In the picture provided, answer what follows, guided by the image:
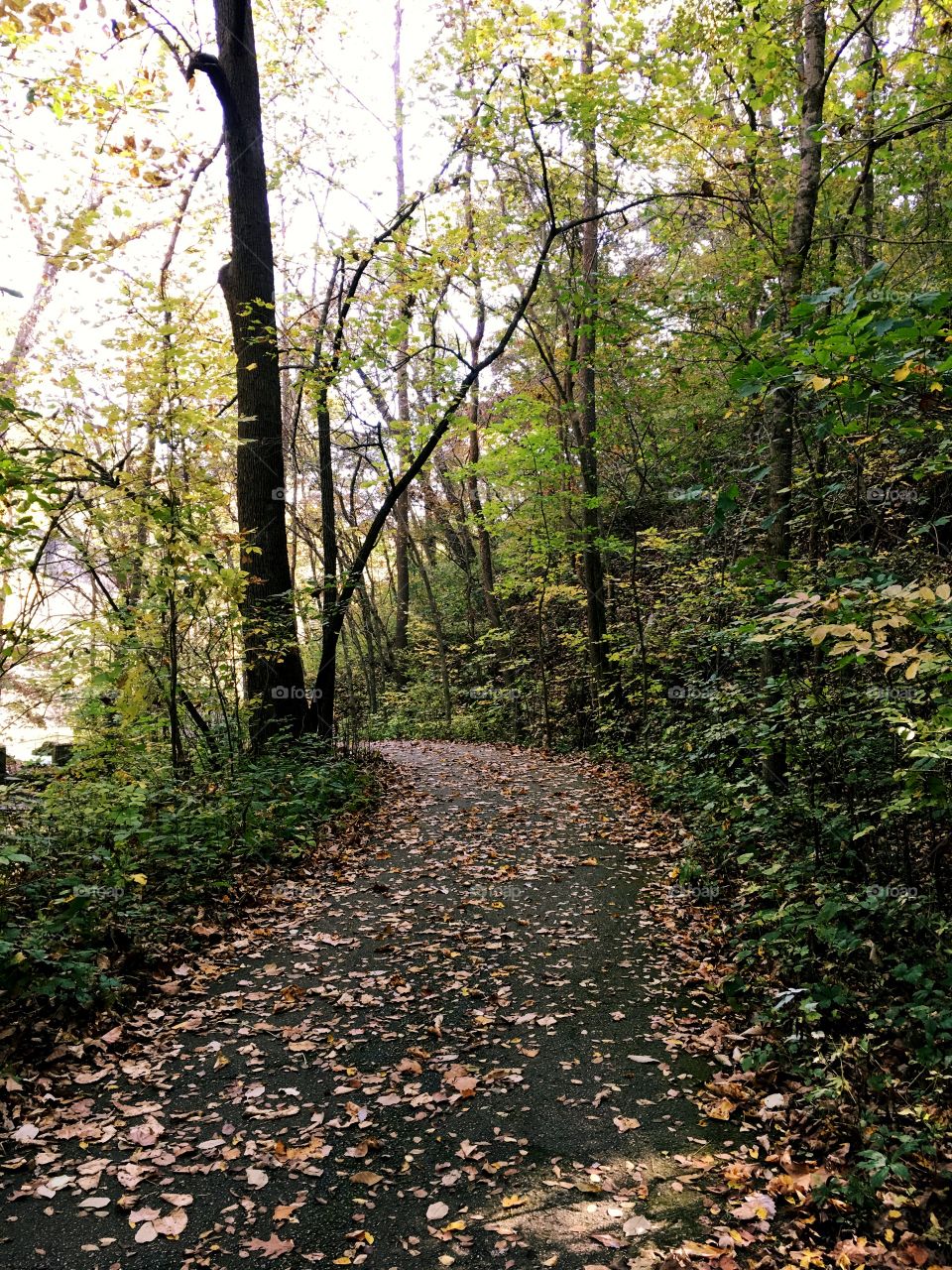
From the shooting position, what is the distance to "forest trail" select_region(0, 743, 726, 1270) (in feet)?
9.77

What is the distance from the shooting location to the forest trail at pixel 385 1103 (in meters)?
2.98

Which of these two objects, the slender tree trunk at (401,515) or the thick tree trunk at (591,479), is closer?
the thick tree trunk at (591,479)

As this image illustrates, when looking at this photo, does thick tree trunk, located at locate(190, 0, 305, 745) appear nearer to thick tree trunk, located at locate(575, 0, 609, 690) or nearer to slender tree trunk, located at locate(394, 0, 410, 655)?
thick tree trunk, located at locate(575, 0, 609, 690)

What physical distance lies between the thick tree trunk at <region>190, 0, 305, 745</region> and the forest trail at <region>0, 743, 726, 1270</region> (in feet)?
11.6

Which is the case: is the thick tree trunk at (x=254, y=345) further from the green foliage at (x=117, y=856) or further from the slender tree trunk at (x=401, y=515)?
the slender tree trunk at (x=401, y=515)

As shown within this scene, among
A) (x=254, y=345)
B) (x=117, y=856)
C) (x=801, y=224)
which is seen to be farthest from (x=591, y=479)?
(x=117, y=856)

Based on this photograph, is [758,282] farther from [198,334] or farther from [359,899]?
[359,899]

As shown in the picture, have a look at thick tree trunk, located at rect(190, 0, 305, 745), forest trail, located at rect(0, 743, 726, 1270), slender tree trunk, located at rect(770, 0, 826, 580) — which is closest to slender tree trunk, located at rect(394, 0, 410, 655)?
thick tree trunk, located at rect(190, 0, 305, 745)

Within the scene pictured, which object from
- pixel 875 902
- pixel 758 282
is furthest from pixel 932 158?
pixel 875 902

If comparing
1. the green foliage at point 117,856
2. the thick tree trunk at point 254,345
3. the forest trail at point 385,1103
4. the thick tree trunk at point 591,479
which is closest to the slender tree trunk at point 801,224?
the forest trail at point 385,1103

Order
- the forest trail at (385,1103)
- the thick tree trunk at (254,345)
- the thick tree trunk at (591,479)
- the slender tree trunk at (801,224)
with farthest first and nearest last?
the thick tree trunk at (591,479)
the thick tree trunk at (254,345)
the slender tree trunk at (801,224)
the forest trail at (385,1103)

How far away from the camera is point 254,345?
9.42m

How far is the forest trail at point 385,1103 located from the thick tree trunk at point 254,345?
3550mm

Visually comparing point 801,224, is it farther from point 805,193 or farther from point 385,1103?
point 385,1103
